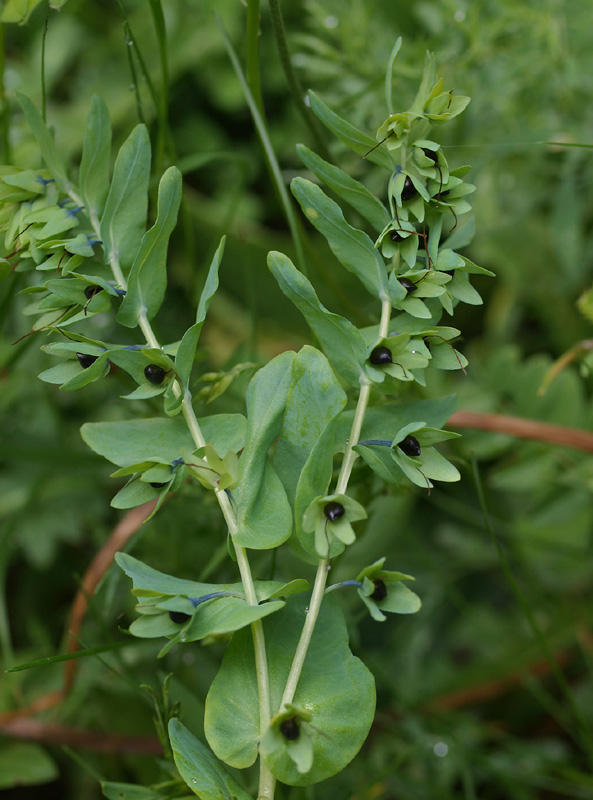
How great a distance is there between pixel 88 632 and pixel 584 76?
114 cm

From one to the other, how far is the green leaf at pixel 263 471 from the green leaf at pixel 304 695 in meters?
0.06

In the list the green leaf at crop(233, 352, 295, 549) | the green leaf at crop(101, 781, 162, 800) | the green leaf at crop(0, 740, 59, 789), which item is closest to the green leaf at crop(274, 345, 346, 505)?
the green leaf at crop(233, 352, 295, 549)

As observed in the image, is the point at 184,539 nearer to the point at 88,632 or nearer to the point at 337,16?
the point at 88,632

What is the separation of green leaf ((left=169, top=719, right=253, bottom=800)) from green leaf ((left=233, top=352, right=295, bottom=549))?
13 centimetres

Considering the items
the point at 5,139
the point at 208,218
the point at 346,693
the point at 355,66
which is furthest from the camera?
the point at 208,218

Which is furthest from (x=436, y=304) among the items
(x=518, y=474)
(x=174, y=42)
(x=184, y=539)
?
(x=174, y=42)

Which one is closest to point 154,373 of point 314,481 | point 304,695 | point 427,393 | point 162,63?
point 314,481

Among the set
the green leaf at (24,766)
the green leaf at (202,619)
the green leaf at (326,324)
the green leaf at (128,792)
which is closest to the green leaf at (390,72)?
the green leaf at (326,324)

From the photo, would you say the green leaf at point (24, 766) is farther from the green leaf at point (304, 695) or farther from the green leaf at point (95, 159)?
the green leaf at point (95, 159)

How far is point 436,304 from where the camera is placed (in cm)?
55

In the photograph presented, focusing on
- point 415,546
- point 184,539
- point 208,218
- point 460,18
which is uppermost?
point 460,18

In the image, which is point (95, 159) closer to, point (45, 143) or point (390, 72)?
point (45, 143)

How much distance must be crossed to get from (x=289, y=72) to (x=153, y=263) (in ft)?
0.78

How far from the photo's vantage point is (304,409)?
0.51 meters
